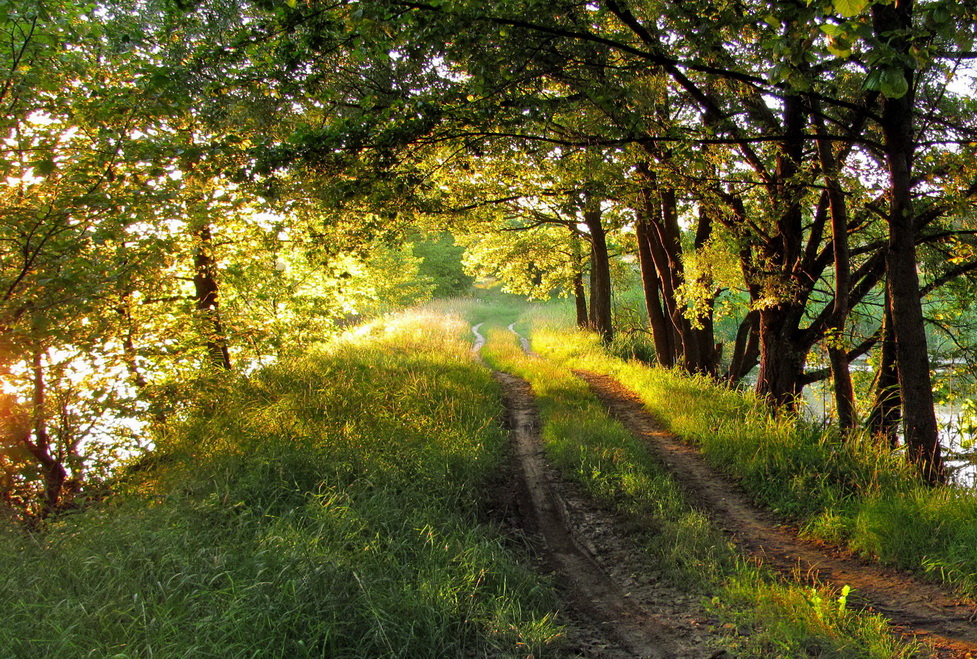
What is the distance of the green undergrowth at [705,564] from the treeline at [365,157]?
108 inches

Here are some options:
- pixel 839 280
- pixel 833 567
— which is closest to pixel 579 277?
pixel 839 280

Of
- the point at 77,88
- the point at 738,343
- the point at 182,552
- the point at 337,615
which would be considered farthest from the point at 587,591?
the point at 738,343

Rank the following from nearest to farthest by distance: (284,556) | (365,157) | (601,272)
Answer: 1. (284,556)
2. (365,157)
3. (601,272)

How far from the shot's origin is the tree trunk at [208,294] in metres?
7.15

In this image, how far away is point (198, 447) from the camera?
19.8 feet

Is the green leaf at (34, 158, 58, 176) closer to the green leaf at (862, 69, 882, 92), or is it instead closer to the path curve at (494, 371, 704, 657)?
the path curve at (494, 371, 704, 657)

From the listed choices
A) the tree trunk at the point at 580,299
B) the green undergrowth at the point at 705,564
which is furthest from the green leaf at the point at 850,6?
the tree trunk at the point at 580,299

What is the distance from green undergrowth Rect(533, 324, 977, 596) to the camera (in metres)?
4.39

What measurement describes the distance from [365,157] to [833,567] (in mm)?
6070

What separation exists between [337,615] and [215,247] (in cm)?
640

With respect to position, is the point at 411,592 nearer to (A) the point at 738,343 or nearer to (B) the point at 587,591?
(B) the point at 587,591

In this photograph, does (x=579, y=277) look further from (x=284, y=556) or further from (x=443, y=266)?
(x=443, y=266)

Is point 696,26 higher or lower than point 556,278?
higher

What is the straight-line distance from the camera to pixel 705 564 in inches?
175
